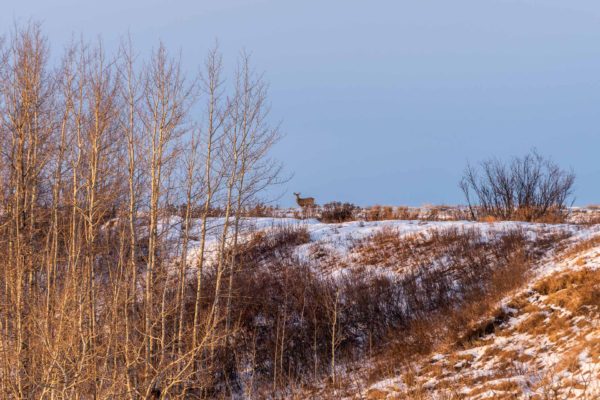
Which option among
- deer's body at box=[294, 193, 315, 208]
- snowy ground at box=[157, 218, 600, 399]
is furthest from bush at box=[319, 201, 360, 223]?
snowy ground at box=[157, 218, 600, 399]

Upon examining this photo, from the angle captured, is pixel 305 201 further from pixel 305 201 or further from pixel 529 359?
pixel 529 359

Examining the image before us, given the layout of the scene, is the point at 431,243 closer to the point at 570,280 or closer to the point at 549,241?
the point at 549,241

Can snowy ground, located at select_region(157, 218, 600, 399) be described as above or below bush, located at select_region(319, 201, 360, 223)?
below

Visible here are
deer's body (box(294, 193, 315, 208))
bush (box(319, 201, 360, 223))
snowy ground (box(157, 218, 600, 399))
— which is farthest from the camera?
deer's body (box(294, 193, 315, 208))

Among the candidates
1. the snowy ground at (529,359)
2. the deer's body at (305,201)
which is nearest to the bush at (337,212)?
the deer's body at (305,201)

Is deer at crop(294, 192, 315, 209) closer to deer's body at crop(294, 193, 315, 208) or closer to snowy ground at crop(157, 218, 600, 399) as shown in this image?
deer's body at crop(294, 193, 315, 208)

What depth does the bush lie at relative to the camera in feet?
85.7

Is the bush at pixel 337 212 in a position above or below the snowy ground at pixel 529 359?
above

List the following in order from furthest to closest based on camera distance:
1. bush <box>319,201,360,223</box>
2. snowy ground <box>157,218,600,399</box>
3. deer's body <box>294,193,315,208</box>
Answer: deer's body <box>294,193,315,208</box>, bush <box>319,201,360,223</box>, snowy ground <box>157,218,600,399</box>

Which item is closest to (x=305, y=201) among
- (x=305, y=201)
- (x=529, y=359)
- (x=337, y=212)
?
(x=305, y=201)

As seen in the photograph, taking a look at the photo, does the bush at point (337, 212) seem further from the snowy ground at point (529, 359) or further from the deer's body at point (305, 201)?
the snowy ground at point (529, 359)

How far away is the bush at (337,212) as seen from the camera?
85.7 feet

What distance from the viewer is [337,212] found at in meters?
26.6

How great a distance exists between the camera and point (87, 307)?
11.8 metres
